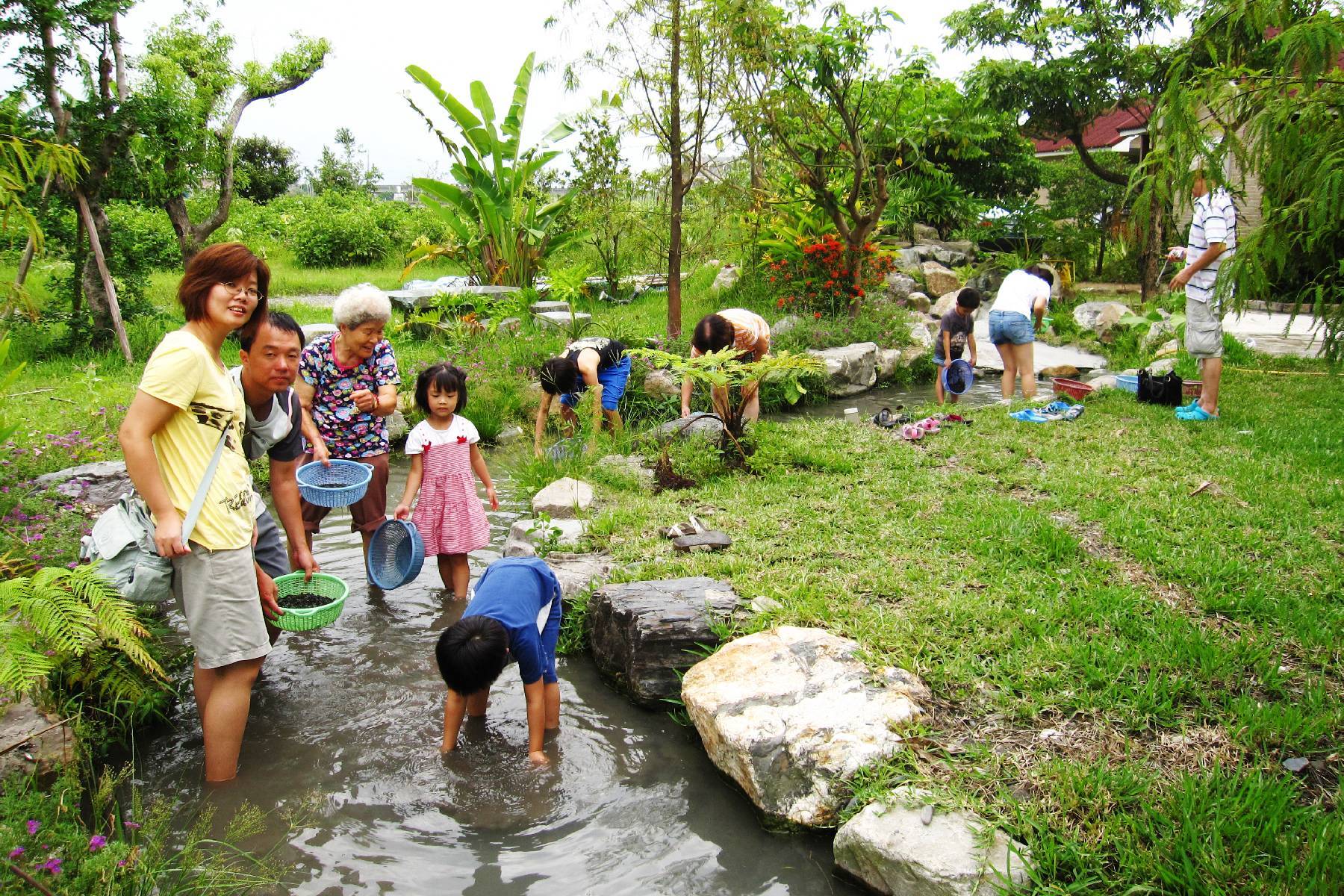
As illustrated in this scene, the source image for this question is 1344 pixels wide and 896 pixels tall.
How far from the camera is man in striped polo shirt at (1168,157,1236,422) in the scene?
275 inches

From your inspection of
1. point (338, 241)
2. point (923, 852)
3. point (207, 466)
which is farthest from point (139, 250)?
point (923, 852)

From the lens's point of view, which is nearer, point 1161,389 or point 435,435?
point 435,435

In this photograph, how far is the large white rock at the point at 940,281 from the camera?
53.6 feet

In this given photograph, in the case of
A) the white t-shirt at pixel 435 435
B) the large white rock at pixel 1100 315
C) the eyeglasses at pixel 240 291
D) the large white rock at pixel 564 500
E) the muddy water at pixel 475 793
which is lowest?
the muddy water at pixel 475 793

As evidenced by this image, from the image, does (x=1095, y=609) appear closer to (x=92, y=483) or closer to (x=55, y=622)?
(x=55, y=622)

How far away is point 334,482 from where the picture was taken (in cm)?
473

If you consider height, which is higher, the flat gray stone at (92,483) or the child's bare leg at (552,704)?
the flat gray stone at (92,483)

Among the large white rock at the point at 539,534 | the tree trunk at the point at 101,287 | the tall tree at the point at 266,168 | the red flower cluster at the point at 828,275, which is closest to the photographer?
the large white rock at the point at 539,534

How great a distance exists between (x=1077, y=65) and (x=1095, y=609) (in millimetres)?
13856

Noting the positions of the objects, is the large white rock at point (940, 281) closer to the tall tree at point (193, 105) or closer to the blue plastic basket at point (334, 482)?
the tall tree at point (193, 105)

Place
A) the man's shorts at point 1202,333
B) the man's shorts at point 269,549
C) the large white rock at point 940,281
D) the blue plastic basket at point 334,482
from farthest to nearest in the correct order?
the large white rock at point 940,281 → the man's shorts at point 1202,333 → the blue plastic basket at point 334,482 → the man's shorts at point 269,549

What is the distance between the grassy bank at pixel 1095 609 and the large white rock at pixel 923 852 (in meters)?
0.09

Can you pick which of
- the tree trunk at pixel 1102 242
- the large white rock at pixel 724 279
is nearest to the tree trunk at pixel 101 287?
the large white rock at pixel 724 279

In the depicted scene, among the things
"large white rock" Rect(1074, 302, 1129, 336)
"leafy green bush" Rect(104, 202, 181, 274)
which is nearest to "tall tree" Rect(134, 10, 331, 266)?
"leafy green bush" Rect(104, 202, 181, 274)
